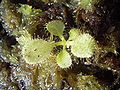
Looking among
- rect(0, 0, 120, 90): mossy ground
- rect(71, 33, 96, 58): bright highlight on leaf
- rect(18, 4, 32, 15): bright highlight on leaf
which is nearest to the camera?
rect(71, 33, 96, 58): bright highlight on leaf

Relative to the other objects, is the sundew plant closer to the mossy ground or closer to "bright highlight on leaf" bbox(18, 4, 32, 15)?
the mossy ground

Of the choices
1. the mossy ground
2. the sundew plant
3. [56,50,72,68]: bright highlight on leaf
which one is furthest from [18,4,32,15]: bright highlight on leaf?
[56,50,72,68]: bright highlight on leaf

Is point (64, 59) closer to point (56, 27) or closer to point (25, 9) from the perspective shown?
point (56, 27)

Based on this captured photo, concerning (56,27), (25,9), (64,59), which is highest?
(25,9)

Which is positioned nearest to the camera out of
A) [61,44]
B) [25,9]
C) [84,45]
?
[84,45]

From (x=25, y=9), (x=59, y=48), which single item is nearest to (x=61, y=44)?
(x=59, y=48)

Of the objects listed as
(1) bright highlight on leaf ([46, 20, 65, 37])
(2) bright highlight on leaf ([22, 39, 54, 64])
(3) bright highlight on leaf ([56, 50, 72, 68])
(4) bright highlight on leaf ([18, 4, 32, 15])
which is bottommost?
(3) bright highlight on leaf ([56, 50, 72, 68])

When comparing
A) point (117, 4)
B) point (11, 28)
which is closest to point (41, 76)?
point (11, 28)
